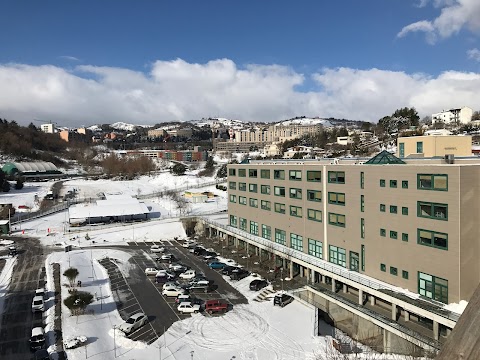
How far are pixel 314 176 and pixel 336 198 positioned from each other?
300 cm

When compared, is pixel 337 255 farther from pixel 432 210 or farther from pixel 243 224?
pixel 243 224

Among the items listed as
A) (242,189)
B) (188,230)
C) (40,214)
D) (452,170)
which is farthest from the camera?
(40,214)

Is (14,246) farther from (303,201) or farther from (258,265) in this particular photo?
(303,201)

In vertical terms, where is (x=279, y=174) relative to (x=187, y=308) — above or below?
above

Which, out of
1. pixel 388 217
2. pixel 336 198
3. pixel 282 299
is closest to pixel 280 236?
pixel 336 198

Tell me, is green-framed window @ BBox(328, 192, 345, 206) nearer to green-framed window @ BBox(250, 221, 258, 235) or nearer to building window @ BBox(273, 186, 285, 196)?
building window @ BBox(273, 186, 285, 196)

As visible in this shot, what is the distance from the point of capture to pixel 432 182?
2194cm

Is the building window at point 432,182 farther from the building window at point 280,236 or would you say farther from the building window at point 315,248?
the building window at point 280,236

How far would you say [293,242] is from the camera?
3412 centimetres

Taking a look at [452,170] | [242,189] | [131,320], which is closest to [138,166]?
[242,189]

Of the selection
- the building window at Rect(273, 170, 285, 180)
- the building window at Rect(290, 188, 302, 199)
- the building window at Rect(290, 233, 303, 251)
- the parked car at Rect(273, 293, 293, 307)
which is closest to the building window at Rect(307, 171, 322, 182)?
the building window at Rect(290, 188, 302, 199)

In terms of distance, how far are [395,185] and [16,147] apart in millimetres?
144844

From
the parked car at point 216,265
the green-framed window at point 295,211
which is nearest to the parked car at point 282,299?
the green-framed window at point 295,211

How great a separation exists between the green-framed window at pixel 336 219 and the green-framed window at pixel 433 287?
722 centimetres
